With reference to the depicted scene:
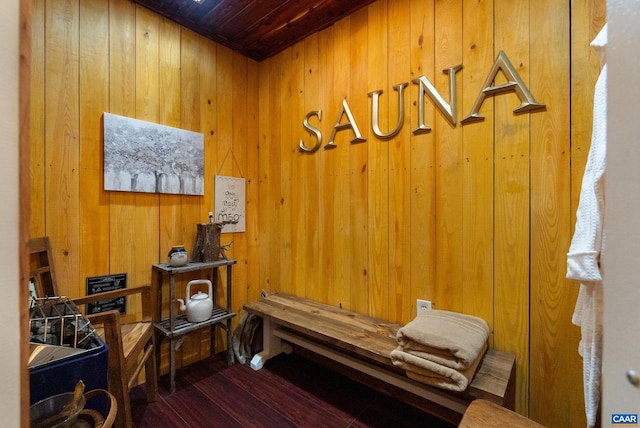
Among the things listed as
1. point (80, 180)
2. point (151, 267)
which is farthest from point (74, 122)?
point (151, 267)

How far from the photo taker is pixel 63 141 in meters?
1.47

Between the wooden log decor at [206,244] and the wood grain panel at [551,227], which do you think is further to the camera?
the wooden log decor at [206,244]

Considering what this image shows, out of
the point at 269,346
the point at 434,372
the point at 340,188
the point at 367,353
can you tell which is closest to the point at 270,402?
the point at 269,346

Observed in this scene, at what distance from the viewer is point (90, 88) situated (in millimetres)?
1554

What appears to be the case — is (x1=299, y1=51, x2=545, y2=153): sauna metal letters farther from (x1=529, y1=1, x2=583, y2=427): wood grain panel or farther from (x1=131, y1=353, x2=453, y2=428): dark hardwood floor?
(x1=131, y1=353, x2=453, y2=428): dark hardwood floor

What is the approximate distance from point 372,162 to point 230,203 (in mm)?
1223

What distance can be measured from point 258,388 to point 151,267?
109 centimetres

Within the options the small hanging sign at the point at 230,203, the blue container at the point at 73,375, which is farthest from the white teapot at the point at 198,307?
the blue container at the point at 73,375

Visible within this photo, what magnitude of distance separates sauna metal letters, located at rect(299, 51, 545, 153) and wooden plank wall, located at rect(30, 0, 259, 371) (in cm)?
95

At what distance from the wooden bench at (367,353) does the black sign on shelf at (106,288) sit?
809mm

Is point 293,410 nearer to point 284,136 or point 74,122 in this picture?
point 284,136

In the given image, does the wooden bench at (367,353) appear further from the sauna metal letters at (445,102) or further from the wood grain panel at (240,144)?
the sauna metal letters at (445,102)

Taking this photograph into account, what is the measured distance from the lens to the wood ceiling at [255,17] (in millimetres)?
1771

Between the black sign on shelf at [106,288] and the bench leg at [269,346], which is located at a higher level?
the black sign on shelf at [106,288]
